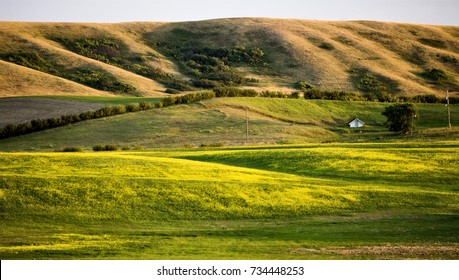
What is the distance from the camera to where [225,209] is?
3356 cm

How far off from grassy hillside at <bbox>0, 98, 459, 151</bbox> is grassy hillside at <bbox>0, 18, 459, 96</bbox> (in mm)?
28522

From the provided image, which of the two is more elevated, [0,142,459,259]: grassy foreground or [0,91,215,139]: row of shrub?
[0,142,459,259]: grassy foreground

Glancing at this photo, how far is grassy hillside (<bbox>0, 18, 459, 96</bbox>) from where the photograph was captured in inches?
5674

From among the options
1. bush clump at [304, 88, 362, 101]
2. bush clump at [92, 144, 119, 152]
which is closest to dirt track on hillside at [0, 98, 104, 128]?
bush clump at [92, 144, 119, 152]

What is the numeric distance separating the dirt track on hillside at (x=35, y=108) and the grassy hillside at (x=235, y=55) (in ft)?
48.2

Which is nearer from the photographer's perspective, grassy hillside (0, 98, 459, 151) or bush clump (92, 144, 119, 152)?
bush clump (92, 144, 119, 152)

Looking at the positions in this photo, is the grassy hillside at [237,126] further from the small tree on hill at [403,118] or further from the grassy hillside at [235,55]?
the grassy hillside at [235,55]

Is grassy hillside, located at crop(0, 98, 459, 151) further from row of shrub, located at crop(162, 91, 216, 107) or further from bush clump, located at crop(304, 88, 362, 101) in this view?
bush clump, located at crop(304, 88, 362, 101)

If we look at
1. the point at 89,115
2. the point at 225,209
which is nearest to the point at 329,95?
the point at 89,115

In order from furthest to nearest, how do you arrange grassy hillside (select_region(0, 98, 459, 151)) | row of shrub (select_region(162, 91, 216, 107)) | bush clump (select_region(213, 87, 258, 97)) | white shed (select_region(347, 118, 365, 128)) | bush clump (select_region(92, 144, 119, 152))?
bush clump (select_region(213, 87, 258, 97)) < row of shrub (select_region(162, 91, 216, 107)) < white shed (select_region(347, 118, 365, 128)) < grassy hillside (select_region(0, 98, 459, 151)) < bush clump (select_region(92, 144, 119, 152))

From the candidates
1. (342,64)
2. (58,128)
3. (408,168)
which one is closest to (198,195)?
(408,168)

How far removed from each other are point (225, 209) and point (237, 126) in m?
59.7

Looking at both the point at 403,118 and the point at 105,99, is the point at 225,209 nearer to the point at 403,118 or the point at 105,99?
the point at 403,118
